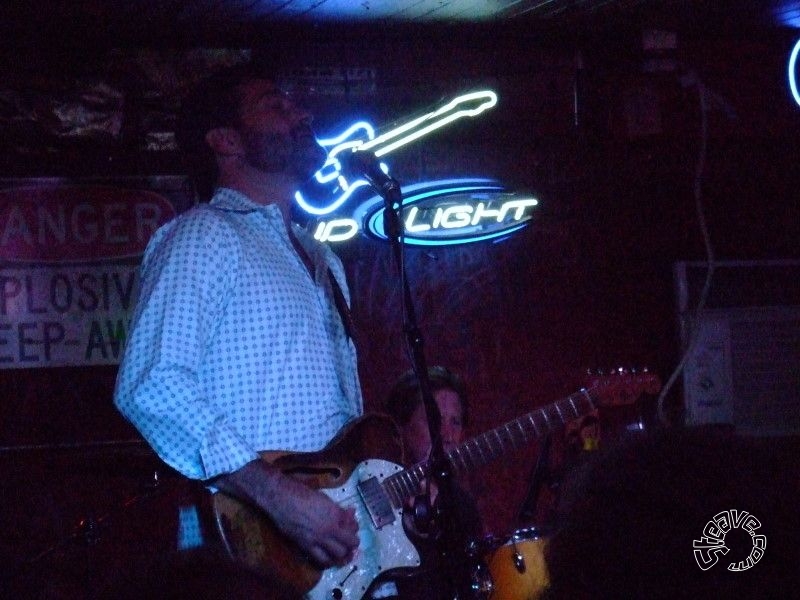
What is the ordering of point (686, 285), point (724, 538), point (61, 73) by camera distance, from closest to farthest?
point (724, 538) < point (61, 73) < point (686, 285)

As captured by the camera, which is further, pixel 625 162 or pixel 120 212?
pixel 625 162

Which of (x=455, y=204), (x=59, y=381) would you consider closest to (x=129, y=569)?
(x=59, y=381)

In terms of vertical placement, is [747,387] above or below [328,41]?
below

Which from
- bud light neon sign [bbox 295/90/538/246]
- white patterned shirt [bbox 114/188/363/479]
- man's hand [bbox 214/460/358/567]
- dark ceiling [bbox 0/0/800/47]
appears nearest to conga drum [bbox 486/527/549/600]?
white patterned shirt [bbox 114/188/363/479]

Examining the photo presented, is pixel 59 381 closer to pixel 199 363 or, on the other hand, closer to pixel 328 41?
pixel 328 41

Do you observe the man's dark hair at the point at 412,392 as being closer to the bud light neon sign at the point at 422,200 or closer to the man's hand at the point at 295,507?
the bud light neon sign at the point at 422,200

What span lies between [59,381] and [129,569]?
4331mm

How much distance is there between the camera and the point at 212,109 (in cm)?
339

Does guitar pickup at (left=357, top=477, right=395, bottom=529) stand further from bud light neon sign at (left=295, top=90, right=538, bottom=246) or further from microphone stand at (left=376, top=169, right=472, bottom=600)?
bud light neon sign at (left=295, top=90, right=538, bottom=246)

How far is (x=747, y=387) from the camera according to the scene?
21.1ft

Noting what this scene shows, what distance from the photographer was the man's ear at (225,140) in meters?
3.35

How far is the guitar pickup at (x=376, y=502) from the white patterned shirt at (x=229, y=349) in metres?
0.20

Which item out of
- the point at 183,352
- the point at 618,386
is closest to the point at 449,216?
the point at 618,386

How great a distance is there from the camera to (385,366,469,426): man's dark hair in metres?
5.21
